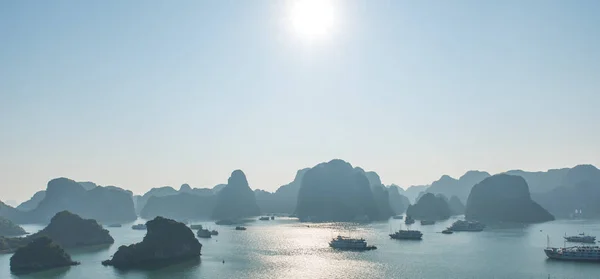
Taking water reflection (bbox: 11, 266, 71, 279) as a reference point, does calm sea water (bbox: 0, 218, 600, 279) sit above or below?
above

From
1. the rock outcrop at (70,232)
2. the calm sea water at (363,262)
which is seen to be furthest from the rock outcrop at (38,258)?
the rock outcrop at (70,232)

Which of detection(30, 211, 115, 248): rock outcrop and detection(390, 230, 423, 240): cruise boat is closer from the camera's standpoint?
detection(30, 211, 115, 248): rock outcrop

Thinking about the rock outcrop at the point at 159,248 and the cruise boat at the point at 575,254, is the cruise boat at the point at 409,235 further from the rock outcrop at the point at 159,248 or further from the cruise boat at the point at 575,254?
the rock outcrop at the point at 159,248

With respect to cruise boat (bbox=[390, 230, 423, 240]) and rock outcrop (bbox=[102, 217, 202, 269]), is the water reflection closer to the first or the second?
rock outcrop (bbox=[102, 217, 202, 269])

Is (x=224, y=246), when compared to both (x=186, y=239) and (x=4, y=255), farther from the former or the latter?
(x=4, y=255)

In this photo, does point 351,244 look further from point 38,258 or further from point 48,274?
point 38,258

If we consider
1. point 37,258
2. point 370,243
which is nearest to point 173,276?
point 37,258

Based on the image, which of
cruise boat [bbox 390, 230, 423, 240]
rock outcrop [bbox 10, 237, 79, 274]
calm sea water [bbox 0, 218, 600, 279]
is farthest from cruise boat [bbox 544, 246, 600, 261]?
rock outcrop [bbox 10, 237, 79, 274]
